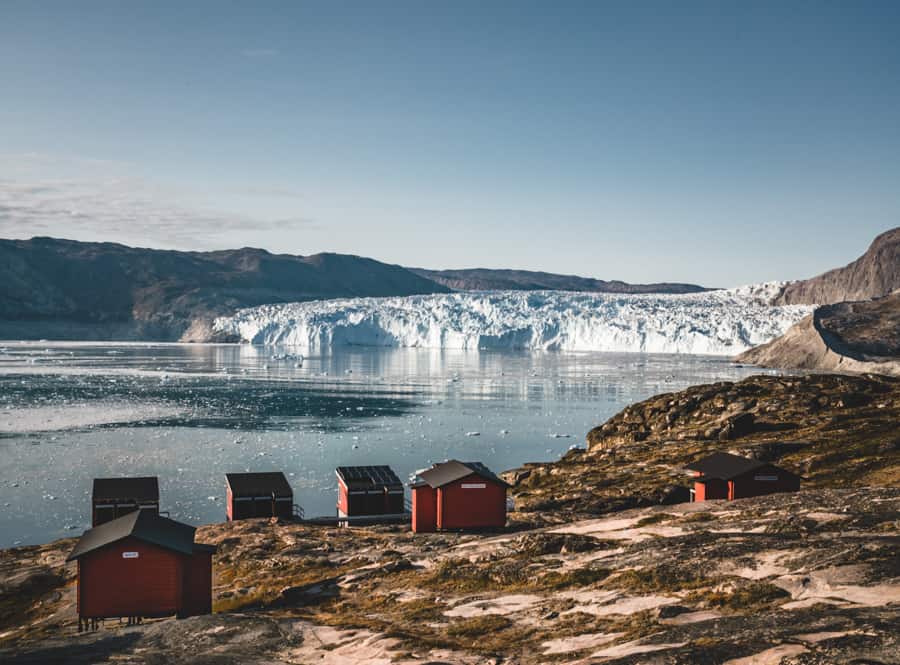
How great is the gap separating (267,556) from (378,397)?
5409cm

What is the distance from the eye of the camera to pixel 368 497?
3819cm

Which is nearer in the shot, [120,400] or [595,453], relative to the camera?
[595,453]

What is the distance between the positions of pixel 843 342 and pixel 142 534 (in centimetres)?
11165

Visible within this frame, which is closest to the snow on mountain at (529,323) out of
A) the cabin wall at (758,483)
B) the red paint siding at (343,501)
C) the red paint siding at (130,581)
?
the cabin wall at (758,483)

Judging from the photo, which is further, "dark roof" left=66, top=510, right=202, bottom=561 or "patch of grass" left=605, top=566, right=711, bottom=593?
"dark roof" left=66, top=510, right=202, bottom=561

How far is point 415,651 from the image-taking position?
18.5 metres

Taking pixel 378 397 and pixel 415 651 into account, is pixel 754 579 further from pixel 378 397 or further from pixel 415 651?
pixel 378 397

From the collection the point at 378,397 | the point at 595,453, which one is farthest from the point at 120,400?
the point at 595,453

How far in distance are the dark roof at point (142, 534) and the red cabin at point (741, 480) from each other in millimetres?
20180

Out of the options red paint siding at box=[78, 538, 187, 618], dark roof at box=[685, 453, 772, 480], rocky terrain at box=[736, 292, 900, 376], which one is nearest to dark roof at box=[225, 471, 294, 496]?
red paint siding at box=[78, 538, 187, 618]

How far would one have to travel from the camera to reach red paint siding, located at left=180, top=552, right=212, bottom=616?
2512 centimetres

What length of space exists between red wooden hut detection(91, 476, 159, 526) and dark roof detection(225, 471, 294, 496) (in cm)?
340

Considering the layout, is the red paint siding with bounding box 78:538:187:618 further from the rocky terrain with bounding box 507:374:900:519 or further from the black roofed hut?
the rocky terrain with bounding box 507:374:900:519

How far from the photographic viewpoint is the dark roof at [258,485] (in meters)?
37.4
